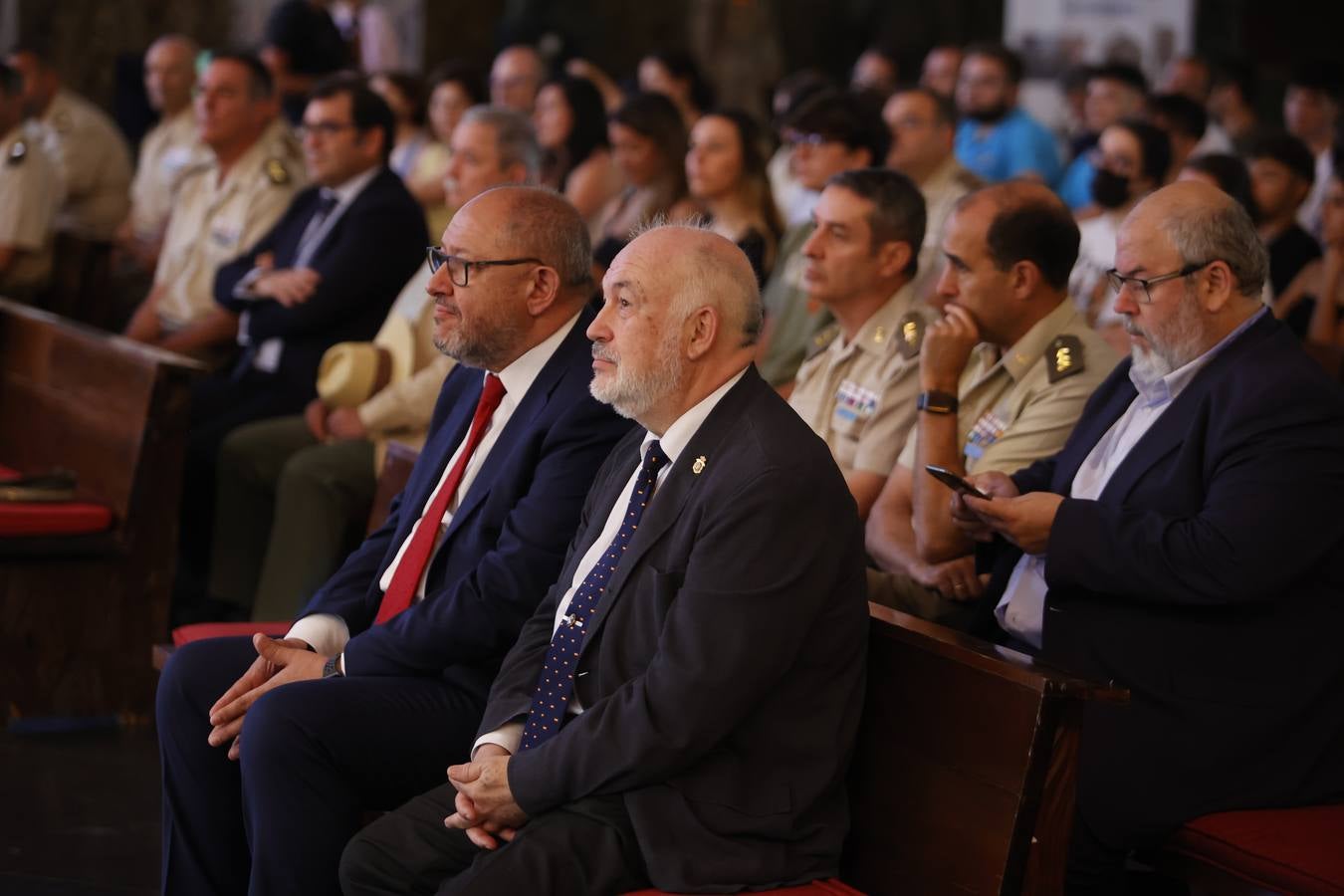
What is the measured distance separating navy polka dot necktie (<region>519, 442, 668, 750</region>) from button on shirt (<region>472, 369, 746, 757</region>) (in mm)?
17

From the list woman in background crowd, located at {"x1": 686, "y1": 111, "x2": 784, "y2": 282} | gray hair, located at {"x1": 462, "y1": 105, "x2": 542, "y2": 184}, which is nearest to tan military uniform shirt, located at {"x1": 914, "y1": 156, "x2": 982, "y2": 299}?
woman in background crowd, located at {"x1": 686, "y1": 111, "x2": 784, "y2": 282}

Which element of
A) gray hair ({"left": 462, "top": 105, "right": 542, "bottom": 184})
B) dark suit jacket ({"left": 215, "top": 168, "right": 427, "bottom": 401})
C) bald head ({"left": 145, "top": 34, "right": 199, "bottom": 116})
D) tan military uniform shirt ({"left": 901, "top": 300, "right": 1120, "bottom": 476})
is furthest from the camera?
bald head ({"left": 145, "top": 34, "right": 199, "bottom": 116})

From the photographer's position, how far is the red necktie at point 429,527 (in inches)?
126

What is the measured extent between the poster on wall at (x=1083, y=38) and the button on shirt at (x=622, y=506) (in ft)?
21.8

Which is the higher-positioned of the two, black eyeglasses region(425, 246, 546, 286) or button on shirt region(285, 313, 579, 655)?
black eyeglasses region(425, 246, 546, 286)

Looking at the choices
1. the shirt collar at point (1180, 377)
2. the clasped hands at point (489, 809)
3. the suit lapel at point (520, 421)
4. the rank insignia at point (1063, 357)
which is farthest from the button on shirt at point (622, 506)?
the rank insignia at point (1063, 357)

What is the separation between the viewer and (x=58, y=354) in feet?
15.9

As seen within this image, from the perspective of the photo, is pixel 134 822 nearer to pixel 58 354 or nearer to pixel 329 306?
pixel 58 354

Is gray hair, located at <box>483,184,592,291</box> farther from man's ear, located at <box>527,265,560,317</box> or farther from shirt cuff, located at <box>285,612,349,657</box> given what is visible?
shirt cuff, located at <box>285,612,349,657</box>

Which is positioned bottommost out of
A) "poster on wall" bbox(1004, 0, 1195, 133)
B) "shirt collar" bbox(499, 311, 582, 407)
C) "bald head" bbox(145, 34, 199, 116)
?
"shirt collar" bbox(499, 311, 582, 407)

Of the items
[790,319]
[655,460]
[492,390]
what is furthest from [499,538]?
[790,319]

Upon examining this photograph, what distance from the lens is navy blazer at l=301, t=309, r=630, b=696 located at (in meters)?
2.96

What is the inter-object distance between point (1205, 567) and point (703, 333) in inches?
32.7

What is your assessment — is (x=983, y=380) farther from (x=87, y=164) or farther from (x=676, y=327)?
(x=87, y=164)
